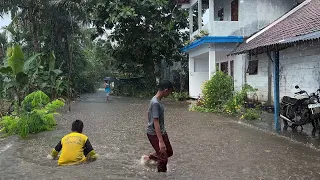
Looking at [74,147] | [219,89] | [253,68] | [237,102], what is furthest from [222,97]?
[74,147]

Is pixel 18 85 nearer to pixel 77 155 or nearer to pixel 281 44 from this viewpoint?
pixel 77 155

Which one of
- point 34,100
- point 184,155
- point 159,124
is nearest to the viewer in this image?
point 159,124

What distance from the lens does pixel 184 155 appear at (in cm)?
715

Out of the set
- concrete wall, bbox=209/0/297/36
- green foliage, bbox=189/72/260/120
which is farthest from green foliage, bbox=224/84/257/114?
concrete wall, bbox=209/0/297/36

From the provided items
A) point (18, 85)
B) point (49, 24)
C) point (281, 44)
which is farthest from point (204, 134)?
point (49, 24)

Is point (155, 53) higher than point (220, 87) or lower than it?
higher

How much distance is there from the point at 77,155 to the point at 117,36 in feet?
68.5

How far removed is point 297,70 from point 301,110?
3737 millimetres

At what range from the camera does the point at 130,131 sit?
33.9 ft

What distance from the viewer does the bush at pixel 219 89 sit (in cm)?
1433

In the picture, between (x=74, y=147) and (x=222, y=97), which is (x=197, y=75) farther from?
(x=74, y=147)

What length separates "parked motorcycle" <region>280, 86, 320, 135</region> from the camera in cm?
885

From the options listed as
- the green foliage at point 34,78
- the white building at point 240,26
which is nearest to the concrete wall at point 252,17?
the white building at point 240,26

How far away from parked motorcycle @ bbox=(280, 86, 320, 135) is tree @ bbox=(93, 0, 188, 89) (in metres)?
14.7
